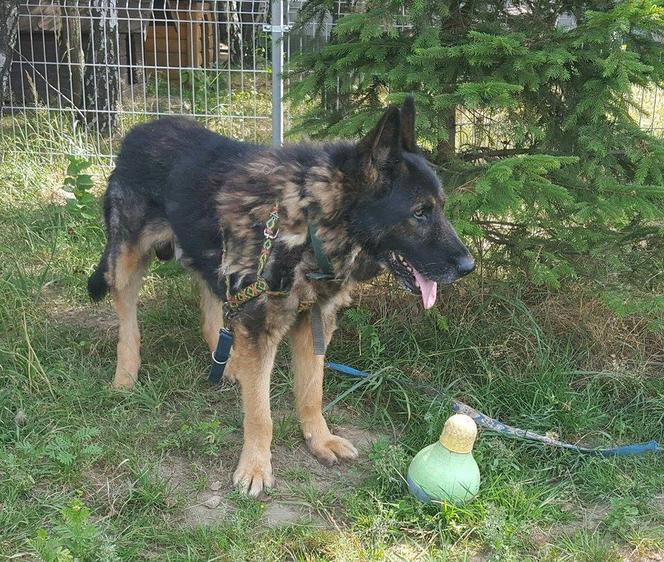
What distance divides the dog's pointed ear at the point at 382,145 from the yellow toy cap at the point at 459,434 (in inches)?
42.4

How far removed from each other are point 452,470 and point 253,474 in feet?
3.05

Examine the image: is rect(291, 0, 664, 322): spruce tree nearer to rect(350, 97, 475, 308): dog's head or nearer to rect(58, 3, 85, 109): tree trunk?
rect(350, 97, 475, 308): dog's head

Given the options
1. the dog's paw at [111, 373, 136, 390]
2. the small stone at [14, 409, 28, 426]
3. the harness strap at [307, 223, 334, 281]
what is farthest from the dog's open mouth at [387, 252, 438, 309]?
the small stone at [14, 409, 28, 426]

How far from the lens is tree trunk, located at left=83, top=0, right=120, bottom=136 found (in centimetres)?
777

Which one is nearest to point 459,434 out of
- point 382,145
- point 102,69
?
point 382,145

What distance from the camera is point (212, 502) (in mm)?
3184

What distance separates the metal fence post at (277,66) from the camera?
19.5 ft

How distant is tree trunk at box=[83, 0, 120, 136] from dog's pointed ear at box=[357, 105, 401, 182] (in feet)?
17.8

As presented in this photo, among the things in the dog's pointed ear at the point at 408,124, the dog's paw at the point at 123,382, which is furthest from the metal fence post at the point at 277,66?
the dog's pointed ear at the point at 408,124

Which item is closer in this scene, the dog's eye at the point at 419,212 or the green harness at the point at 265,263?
the dog's eye at the point at 419,212

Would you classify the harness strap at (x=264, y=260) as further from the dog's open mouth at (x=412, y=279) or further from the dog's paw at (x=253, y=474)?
the dog's paw at (x=253, y=474)

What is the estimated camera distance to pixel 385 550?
2.89 m

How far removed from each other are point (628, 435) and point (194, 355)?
2.51 meters

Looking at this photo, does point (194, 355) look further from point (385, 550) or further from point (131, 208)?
point (385, 550)
